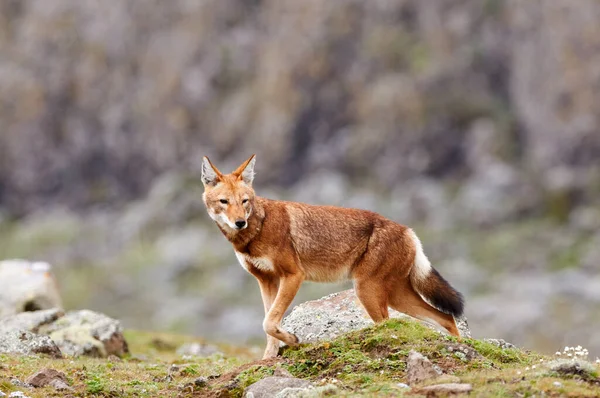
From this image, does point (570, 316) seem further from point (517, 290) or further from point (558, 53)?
point (558, 53)

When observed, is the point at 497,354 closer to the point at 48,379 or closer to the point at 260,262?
the point at 260,262

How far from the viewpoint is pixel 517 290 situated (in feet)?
602

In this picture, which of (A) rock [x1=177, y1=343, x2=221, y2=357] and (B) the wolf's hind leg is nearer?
(B) the wolf's hind leg

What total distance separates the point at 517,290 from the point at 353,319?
545 feet

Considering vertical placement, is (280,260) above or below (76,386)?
above

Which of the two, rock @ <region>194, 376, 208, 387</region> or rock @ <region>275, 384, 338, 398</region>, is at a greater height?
rock @ <region>194, 376, 208, 387</region>

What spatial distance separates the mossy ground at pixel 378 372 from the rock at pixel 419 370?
26cm

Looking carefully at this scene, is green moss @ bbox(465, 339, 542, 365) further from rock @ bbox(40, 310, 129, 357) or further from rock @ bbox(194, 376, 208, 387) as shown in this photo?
rock @ bbox(40, 310, 129, 357)

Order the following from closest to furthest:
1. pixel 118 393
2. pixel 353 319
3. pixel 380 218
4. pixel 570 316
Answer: pixel 118 393
pixel 380 218
pixel 353 319
pixel 570 316

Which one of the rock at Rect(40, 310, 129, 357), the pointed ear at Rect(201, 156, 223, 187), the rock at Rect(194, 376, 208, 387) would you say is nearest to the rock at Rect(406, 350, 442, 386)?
the rock at Rect(194, 376, 208, 387)

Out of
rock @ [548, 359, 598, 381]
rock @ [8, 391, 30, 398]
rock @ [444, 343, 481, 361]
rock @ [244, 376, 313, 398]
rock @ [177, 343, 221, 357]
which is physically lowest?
rock @ [8, 391, 30, 398]

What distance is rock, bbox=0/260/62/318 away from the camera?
1506 inches

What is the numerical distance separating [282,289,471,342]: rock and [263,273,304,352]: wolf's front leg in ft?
8.35

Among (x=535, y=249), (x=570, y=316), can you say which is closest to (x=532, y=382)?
(x=570, y=316)
